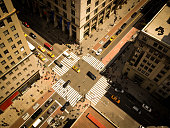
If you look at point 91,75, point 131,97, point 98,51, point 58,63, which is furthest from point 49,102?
point 131,97

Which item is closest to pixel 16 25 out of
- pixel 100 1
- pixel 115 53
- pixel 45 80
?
pixel 45 80

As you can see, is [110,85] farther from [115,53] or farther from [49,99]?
[49,99]

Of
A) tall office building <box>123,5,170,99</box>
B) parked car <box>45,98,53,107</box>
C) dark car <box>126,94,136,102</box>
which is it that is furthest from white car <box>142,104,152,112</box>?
parked car <box>45,98,53,107</box>

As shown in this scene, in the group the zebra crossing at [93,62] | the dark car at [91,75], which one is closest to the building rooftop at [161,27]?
the zebra crossing at [93,62]

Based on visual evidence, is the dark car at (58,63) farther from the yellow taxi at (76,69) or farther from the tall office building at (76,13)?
the tall office building at (76,13)

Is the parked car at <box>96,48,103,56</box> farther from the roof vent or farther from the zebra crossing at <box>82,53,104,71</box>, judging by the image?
the roof vent

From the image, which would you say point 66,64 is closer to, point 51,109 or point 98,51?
point 98,51
